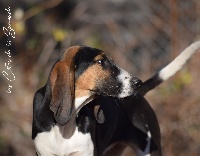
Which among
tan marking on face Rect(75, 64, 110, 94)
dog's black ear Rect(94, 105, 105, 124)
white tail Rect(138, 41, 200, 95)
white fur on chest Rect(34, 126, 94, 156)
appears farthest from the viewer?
white tail Rect(138, 41, 200, 95)

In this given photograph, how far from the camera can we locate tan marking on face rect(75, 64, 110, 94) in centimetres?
553

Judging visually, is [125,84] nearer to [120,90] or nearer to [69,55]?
[120,90]

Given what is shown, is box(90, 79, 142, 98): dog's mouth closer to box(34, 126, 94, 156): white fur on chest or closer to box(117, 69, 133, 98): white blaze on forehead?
box(117, 69, 133, 98): white blaze on forehead

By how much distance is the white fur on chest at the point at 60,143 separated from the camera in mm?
5675

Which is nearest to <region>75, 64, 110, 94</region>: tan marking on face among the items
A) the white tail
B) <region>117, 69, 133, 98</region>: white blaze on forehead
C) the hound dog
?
the hound dog

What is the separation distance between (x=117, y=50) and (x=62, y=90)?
362 cm

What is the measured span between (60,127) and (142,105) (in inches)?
39.1

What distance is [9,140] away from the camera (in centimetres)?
786

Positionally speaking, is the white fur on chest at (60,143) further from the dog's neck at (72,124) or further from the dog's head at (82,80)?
the dog's head at (82,80)

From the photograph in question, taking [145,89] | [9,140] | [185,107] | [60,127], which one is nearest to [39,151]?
[60,127]

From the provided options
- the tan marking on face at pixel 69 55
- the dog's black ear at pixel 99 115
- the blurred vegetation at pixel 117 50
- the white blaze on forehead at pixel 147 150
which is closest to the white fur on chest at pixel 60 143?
the dog's black ear at pixel 99 115

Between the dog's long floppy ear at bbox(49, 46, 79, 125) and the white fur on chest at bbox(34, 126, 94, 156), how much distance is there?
8.6 inches

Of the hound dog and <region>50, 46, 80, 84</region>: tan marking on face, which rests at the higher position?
<region>50, 46, 80, 84</region>: tan marking on face

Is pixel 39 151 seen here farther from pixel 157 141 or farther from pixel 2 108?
pixel 2 108
